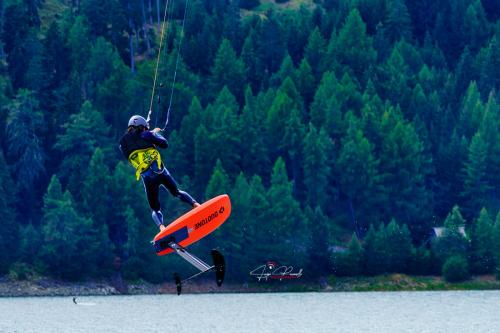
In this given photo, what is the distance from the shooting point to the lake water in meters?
102

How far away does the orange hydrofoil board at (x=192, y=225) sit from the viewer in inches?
1647

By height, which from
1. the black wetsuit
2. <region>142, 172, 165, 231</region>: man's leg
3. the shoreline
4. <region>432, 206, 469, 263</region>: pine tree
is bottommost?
the shoreline

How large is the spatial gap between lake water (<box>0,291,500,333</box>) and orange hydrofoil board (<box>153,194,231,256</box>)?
56.2 meters

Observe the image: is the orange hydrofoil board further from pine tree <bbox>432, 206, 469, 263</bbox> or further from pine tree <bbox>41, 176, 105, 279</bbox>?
pine tree <bbox>432, 206, 469, 263</bbox>

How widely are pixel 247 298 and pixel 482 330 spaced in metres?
39.0

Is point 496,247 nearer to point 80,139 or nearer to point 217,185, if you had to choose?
point 217,185

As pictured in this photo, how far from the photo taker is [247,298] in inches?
5251

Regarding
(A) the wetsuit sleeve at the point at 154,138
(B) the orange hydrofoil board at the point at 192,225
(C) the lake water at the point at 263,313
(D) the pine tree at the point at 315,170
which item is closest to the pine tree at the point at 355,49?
(D) the pine tree at the point at 315,170

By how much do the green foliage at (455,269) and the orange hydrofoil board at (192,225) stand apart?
96.5m

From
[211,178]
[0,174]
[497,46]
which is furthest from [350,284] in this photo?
[497,46]

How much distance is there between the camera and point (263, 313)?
115 m

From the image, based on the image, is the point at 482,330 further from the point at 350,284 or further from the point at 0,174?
the point at 0,174

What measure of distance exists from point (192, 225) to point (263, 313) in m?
74.0

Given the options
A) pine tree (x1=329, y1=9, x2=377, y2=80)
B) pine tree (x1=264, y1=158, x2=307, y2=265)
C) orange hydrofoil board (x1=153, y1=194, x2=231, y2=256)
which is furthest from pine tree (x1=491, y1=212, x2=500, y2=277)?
orange hydrofoil board (x1=153, y1=194, x2=231, y2=256)
